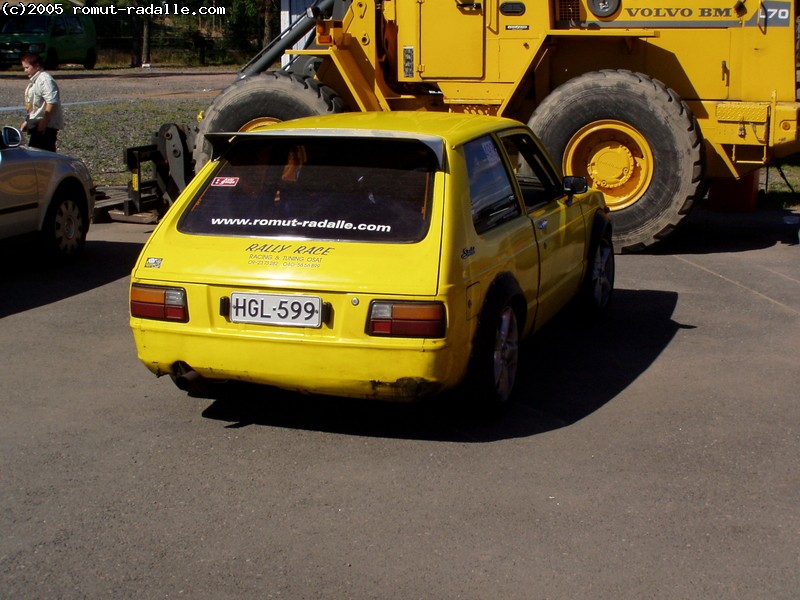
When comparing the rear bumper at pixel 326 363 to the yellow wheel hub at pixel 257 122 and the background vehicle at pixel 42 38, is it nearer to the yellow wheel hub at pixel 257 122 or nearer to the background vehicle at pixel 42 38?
the yellow wheel hub at pixel 257 122

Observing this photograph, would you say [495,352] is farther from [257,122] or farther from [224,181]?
[257,122]

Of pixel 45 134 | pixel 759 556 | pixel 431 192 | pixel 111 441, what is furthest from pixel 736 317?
pixel 45 134

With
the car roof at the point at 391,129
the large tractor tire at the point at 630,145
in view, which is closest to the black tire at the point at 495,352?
the car roof at the point at 391,129

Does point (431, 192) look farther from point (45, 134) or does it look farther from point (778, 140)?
point (45, 134)

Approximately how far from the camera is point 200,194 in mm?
5973

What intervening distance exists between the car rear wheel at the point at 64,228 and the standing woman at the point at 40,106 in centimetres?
266

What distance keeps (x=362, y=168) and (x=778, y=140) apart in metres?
5.86

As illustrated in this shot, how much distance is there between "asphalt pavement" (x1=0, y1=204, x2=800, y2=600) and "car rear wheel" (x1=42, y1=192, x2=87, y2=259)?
89.1 inches

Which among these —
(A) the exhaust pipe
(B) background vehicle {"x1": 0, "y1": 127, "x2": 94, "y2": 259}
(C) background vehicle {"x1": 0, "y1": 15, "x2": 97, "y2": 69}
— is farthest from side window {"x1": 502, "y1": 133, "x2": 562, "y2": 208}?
(C) background vehicle {"x1": 0, "y1": 15, "x2": 97, "y2": 69}

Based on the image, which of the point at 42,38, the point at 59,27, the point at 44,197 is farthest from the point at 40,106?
the point at 59,27

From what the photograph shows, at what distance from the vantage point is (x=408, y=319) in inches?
206

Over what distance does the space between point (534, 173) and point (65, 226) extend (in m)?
4.86

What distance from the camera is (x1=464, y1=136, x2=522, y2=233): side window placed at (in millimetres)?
5812

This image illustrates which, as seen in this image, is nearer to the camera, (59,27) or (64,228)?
(64,228)
